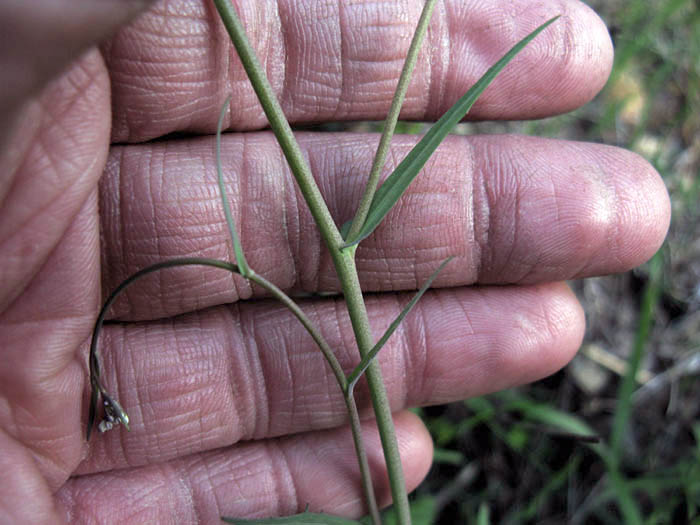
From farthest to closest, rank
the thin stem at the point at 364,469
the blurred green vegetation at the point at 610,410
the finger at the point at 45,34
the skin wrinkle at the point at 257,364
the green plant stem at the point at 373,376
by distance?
the blurred green vegetation at the point at 610,410
the skin wrinkle at the point at 257,364
the thin stem at the point at 364,469
the green plant stem at the point at 373,376
the finger at the point at 45,34

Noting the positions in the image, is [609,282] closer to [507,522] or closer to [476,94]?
[507,522]

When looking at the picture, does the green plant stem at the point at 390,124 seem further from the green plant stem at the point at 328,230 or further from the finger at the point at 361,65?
the finger at the point at 361,65

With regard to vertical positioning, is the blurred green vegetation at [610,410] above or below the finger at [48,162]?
below

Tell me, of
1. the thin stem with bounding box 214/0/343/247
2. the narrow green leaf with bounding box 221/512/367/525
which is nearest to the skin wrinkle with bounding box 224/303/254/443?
the narrow green leaf with bounding box 221/512/367/525

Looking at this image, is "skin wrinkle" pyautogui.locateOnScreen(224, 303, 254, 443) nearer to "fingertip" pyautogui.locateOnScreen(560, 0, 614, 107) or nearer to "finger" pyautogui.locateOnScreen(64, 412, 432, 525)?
"finger" pyautogui.locateOnScreen(64, 412, 432, 525)

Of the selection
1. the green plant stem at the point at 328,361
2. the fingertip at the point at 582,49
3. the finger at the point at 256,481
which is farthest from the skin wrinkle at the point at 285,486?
the fingertip at the point at 582,49

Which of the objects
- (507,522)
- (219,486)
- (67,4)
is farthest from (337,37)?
(507,522)
